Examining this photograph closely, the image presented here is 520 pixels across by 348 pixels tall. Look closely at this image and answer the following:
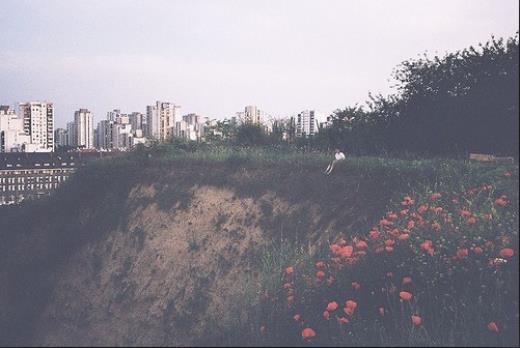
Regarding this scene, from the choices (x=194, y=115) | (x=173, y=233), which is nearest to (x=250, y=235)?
(x=173, y=233)

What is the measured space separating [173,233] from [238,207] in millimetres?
2553

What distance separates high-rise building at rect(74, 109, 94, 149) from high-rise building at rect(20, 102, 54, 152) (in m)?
5.94

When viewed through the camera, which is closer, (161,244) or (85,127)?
(161,244)

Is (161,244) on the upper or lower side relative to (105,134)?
lower

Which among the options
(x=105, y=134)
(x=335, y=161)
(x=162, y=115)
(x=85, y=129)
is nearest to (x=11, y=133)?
(x=85, y=129)

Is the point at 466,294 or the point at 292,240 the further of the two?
the point at 292,240

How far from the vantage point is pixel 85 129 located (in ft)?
428

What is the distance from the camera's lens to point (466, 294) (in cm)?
789

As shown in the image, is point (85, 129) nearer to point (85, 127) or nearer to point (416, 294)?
point (85, 127)

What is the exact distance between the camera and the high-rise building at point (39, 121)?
12538 centimetres

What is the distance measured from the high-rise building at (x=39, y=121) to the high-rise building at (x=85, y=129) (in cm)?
594

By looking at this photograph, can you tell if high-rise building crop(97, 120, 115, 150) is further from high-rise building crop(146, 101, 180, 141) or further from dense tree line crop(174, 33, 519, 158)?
dense tree line crop(174, 33, 519, 158)

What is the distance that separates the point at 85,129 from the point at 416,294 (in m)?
131

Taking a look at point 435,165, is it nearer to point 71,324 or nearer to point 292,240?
point 292,240
